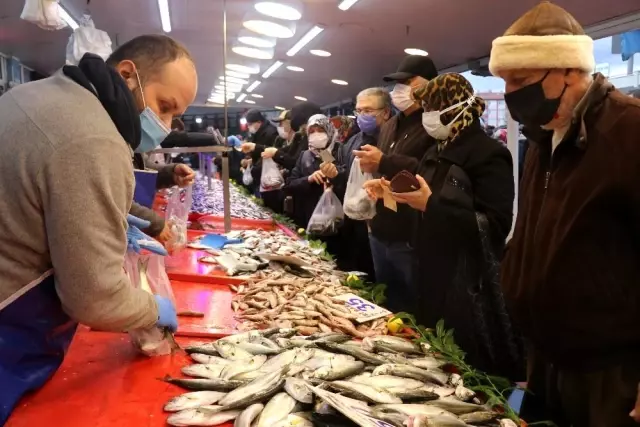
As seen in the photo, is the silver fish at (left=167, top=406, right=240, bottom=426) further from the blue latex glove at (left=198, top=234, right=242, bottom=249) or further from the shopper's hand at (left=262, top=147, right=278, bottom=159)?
the shopper's hand at (left=262, top=147, right=278, bottom=159)

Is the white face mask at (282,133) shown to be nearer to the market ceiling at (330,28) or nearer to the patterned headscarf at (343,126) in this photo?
the market ceiling at (330,28)

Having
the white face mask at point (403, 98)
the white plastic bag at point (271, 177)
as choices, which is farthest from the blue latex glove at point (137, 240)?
the white plastic bag at point (271, 177)

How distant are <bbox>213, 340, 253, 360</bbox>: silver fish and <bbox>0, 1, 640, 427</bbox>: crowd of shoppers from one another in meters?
0.22

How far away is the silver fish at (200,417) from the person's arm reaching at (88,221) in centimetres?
Answer: 37

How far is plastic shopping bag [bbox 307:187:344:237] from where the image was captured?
5.66 meters

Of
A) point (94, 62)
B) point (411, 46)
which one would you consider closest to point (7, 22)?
point (411, 46)

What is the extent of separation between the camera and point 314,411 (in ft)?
5.79

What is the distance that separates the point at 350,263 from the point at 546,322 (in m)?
3.85

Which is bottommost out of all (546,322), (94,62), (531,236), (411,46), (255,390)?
(255,390)

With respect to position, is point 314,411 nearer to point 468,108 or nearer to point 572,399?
point 572,399

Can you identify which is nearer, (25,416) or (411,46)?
(25,416)

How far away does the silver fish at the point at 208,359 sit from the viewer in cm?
223

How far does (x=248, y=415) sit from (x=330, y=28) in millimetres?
7706

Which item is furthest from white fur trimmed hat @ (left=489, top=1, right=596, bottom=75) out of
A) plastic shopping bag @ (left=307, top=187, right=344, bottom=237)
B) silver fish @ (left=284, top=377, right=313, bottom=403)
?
plastic shopping bag @ (left=307, top=187, right=344, bottom=237)
